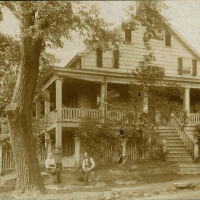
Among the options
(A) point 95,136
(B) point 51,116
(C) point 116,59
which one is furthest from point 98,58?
(A) point 95,136

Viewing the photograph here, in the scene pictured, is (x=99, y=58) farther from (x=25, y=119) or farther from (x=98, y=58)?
(x=25, y=119)

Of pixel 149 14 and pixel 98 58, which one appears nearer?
pixel 149 14

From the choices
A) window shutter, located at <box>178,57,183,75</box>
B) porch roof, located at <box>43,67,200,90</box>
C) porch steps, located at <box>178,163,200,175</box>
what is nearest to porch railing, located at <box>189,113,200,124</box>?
porch roof, located at <box>43,67,200,90</box>

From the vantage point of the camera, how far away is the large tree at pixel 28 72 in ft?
42.7

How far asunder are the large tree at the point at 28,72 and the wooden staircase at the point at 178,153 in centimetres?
742

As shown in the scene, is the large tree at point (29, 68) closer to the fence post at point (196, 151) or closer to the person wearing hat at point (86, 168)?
the person wearing hat at point (86, 168)

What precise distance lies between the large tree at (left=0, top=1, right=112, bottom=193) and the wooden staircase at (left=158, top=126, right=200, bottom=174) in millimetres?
7416

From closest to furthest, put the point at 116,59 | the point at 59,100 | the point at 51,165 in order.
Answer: the point at 51,165 → the point at 59,100 → the point at 116,59

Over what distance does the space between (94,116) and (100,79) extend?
3156 millimetres

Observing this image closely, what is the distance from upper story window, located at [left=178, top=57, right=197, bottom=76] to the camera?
28.9m

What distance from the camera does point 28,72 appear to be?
1321 centimetres

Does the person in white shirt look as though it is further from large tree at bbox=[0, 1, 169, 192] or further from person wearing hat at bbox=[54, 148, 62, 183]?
large tree at bbox=[0, 1, 169, 192]

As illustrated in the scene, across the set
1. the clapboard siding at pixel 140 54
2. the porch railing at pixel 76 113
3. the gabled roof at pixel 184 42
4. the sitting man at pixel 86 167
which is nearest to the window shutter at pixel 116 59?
the clapboard siding at pixel 140 54

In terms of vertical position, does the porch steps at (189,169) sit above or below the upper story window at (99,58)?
below
